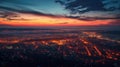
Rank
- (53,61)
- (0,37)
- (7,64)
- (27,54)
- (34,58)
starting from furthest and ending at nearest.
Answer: (0,37)
(27,54)
(34,58)
(53,61)
(7,64)

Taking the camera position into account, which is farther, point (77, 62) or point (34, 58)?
point (34, 58)

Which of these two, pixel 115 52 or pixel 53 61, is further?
pixel 115 52

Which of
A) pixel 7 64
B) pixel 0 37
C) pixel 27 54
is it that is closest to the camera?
pixel 7 64

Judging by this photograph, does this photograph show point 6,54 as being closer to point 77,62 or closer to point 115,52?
point 77,62

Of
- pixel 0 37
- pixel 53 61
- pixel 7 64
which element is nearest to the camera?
pixel 7 64

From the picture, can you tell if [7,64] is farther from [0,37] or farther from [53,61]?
[0,37]

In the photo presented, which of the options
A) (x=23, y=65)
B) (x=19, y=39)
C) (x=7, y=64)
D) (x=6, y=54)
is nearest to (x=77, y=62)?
(x=23, y=65)

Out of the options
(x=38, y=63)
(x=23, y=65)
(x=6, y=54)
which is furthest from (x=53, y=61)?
(x=6, y=54)

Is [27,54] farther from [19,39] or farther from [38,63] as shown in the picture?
[19,39]

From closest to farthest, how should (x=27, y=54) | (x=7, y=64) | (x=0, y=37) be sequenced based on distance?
(x=7, y=64)
(x=27, y=54)
(x=0, y=37)
